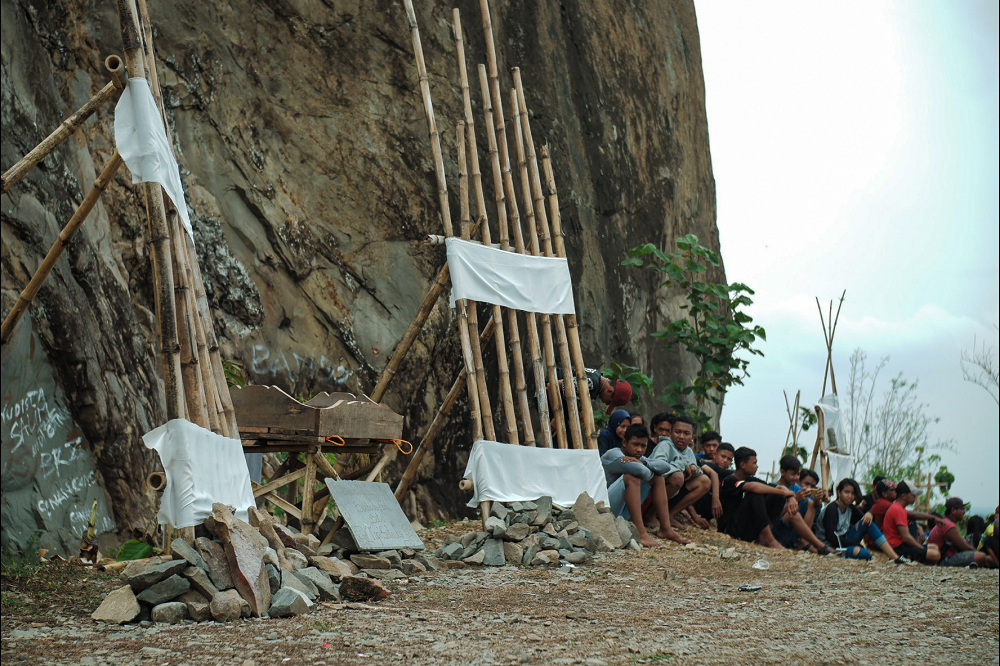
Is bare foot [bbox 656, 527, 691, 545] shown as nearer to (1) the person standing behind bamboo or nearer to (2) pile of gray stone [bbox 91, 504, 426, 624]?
(1) the person standing behind bamboo

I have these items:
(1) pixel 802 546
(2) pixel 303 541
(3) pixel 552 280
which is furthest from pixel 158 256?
(1) pixel 802 546

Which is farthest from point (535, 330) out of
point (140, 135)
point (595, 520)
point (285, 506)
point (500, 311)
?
point (140, 135)

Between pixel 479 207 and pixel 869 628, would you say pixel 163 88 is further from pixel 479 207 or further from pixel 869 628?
pixel 869 628

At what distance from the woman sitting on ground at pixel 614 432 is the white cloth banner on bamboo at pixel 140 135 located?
141 inches

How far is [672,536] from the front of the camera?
20.1 feet

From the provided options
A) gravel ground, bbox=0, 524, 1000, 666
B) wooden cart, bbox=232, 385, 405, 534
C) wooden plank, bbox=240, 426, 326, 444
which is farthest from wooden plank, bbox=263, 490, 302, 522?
gravel ground, bbox=0, 524, 1000, 666

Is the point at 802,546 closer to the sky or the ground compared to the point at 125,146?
closer to the ground

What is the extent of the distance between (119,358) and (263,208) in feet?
6.87

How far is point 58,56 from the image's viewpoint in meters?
6.02

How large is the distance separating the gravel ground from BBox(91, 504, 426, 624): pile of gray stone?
0.32ft

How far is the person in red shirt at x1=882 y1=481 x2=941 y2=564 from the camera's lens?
6.90m

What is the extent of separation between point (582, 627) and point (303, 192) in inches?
194

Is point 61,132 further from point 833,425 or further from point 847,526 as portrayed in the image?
point 833,425

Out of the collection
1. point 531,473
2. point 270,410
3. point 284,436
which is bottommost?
point 531,473
